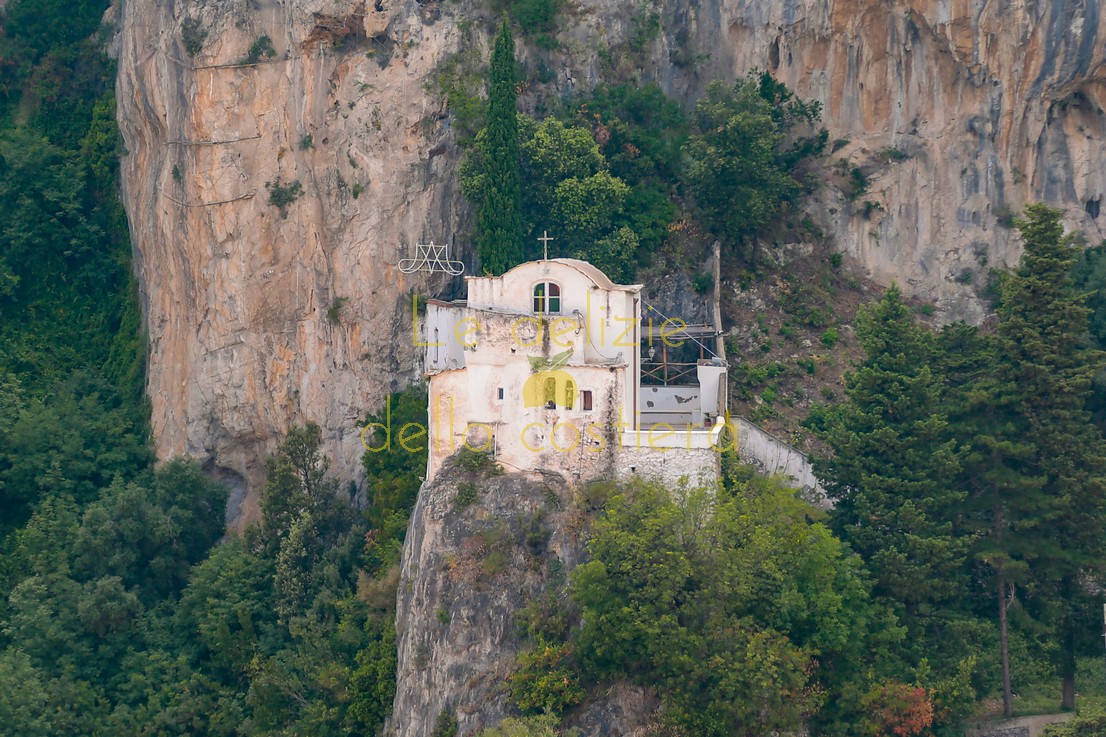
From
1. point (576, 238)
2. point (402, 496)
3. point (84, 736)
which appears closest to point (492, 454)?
point (402, 496)

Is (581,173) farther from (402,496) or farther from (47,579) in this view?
(47,579)

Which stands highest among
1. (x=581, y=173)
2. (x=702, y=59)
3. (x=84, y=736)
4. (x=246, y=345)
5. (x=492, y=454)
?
(x=702, y=59)

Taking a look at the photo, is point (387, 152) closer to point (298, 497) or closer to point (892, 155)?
point (298, 497)

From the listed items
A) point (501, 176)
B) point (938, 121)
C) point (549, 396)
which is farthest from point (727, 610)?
point (938, 121)

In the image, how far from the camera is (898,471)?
151ft

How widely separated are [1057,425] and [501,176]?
51.5 feet

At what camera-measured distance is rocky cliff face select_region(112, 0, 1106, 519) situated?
53562 mm

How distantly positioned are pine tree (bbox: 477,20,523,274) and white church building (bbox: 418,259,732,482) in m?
2.46

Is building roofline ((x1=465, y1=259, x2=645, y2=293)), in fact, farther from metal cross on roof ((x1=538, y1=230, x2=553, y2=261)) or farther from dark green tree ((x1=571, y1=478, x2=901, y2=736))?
dark green tree ((x1=571, y1=478, x2=901, y2=736))

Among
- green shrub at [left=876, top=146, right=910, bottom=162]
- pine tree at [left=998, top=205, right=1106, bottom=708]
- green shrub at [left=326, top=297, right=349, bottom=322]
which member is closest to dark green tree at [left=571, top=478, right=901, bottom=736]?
pine tree at [left=998, top=205, right=1106, bottom=708]

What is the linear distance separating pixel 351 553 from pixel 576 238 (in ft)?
34.1

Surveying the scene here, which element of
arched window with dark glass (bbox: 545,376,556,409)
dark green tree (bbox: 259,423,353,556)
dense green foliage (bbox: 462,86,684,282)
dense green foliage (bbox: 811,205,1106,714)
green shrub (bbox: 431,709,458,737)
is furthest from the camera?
dense green foliage (bbox: 462,86,684,282)

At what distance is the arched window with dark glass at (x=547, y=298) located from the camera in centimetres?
4766

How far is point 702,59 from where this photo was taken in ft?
189
